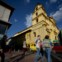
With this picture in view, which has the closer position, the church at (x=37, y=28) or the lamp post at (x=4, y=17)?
the lamp post at (x=4, y=17)

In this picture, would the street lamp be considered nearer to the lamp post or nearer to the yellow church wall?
the lamp post

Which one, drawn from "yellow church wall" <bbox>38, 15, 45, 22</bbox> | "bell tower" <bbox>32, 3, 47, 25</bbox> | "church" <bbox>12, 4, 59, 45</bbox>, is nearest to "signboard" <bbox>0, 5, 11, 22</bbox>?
"church" <bbox>12, 4, 59, 45</bbox>

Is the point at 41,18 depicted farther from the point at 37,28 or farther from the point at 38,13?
the point at 37,28

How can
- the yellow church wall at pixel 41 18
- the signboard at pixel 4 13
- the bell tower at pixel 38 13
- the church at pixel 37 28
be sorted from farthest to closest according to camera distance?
the bell tower at pixel 38 13, the yellow church wall at pixel 41 18, the church at pixel 37 28, the signboard at pixel 4 13

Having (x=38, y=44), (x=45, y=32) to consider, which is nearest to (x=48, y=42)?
(x=38, y=44)

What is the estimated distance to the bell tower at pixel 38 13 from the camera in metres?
41.0

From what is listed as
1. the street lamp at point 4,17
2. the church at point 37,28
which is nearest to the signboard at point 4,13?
the street lamp at point 4,17

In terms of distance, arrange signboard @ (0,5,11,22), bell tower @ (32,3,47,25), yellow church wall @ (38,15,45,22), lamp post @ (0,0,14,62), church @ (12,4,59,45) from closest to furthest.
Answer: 1. lamp post @ (0,0,14,62)
2. signboard @ (0,5,11,22)
3. church @ (12,4,59,45)
4. yellow church wall @ (38,15,45,22)
5. bell tower @ (32,3,47,25)

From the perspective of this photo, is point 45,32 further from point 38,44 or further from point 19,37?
point 38,44

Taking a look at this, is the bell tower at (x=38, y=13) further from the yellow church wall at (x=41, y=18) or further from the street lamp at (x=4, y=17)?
the street lamp at (x=4, y=17)

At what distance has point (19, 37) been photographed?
130 ft

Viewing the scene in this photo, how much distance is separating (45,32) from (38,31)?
285 centimetres

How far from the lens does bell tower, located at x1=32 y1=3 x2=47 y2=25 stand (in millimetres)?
40966

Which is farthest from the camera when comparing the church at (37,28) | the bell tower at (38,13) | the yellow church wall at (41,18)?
the bell tower at (38,13)
